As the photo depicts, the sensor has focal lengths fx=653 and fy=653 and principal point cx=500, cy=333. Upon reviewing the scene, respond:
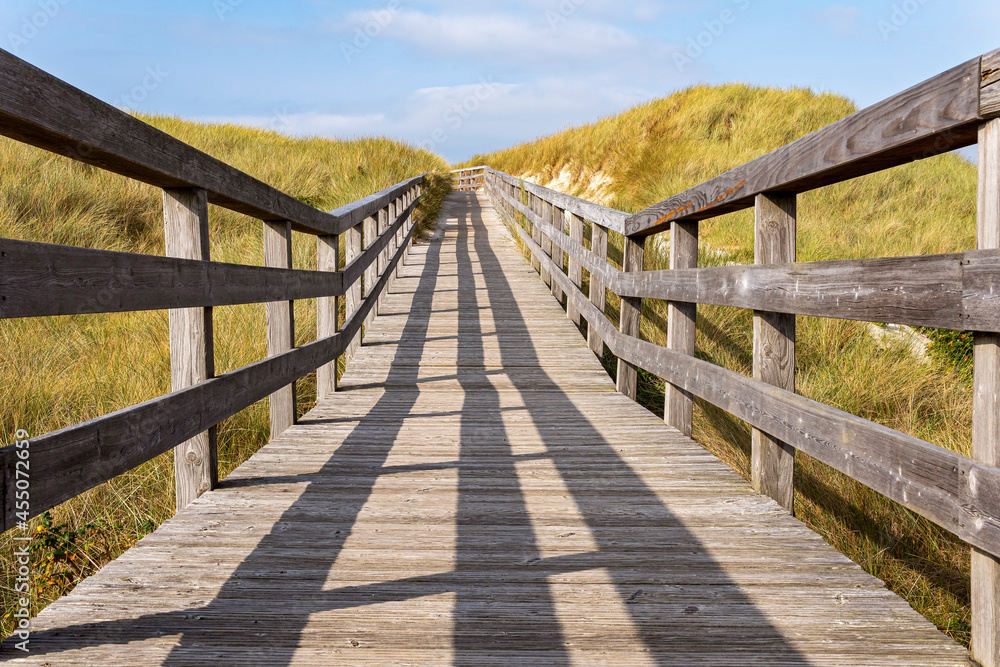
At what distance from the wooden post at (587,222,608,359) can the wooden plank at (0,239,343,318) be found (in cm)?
310

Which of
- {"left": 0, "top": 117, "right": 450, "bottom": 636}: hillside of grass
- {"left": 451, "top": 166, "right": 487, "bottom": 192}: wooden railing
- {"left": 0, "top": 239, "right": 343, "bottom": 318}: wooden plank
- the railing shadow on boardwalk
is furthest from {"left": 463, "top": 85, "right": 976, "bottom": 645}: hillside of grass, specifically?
{"left": 451, "top": 166, "right": 487, "bottom": 192}: wooden railing

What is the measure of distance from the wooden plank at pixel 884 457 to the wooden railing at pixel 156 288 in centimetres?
217

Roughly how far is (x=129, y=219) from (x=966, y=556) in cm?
985

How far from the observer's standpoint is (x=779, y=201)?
105 inches

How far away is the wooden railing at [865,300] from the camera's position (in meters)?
1.51

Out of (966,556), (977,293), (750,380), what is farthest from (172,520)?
(966,556)

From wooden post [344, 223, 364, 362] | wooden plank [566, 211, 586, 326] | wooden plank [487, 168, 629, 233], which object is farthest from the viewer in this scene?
wooden plank [566, 211, 586, 326]

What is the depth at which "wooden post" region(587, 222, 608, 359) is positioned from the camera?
539 cm

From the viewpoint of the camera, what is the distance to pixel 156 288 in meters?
2.12

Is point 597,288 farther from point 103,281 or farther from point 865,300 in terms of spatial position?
point 103,281

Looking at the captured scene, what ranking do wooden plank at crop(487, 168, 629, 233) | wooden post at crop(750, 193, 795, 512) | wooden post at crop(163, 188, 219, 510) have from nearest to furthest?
wooden post at crop(163, 188, 219, 510), wooden post at crop(750, 193, 795, 512), wooden plank at crop(487, 168, 629, 233)

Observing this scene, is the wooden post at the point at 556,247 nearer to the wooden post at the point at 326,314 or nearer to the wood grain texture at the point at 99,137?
the wooden post at the point at 326,314

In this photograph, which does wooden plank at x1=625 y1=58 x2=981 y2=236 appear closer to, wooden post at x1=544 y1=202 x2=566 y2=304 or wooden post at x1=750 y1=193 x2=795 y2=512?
wooden post at x1=750 y1=193 x2=795 y2=512

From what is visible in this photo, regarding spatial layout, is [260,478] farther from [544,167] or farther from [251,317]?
[544,167]
